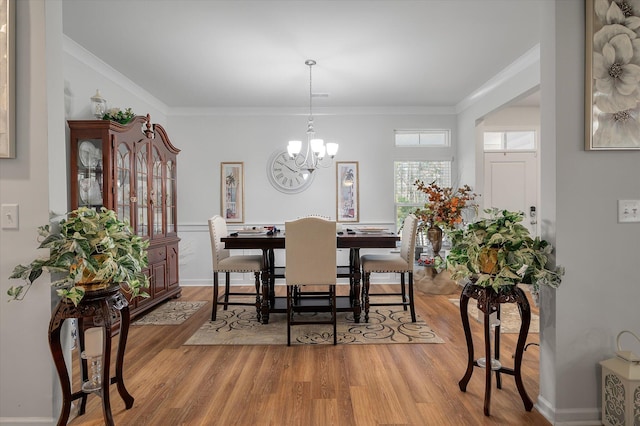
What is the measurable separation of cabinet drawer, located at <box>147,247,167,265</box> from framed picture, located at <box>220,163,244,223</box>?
1311 mm

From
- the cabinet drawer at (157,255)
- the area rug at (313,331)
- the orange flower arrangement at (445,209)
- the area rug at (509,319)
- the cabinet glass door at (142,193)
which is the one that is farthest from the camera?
the orange flower arrangement at (445,209)

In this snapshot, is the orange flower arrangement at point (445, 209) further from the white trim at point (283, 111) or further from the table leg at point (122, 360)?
the table leg at point (122, 360)

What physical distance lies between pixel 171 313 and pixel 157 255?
677 mm

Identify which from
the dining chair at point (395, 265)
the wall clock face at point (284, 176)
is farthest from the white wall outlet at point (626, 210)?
the wall clock face at point (284, 176)

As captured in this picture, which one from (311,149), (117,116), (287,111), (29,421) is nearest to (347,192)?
(287,111)

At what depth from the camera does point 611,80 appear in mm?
1829

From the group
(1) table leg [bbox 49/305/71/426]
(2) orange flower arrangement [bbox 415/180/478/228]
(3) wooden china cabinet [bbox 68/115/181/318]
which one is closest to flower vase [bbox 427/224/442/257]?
(2) orange flower arrangement [bbox 415/180/478/228]

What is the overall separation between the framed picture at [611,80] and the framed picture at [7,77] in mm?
2958

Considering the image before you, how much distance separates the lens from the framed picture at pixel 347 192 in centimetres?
536

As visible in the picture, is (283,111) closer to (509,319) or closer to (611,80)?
(509,319)

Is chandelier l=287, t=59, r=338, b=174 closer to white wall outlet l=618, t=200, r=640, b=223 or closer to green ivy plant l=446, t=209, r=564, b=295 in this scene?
green ivy plant l=446, t=209, r=564, b=295

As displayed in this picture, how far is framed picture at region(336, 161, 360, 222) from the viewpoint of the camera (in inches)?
211

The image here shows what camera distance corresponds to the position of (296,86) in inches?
173

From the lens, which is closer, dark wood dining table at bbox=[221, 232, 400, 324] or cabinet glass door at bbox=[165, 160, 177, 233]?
dark wood dining table at bbox=[221, 232, 400, 324]
